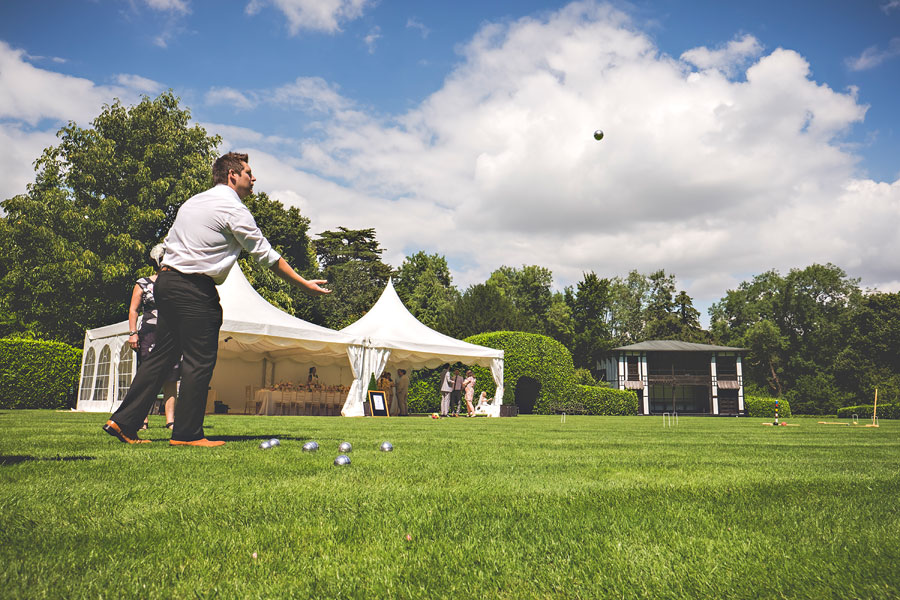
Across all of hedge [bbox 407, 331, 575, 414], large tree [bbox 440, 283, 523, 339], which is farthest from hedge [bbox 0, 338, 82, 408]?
large tree [bbox 440, 283, 523, 339]

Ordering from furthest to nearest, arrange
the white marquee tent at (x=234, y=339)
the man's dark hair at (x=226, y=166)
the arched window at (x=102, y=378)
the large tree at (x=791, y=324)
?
the large tree at (x=791, y=324) → the arched window at (x=102, y=378) → the white marquee tent at (x=234, y=339) → the man's dark hair at (x=226, y=166)

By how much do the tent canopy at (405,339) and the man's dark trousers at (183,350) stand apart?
43.1ft

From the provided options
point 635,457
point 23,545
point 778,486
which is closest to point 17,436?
point 23,545

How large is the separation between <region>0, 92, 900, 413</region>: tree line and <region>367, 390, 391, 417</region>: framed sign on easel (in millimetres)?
14176

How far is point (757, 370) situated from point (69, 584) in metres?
69.1

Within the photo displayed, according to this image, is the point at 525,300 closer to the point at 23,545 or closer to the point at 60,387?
the point at 60,387

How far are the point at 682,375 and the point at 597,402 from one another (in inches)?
896

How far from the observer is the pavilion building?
4872 centimetres

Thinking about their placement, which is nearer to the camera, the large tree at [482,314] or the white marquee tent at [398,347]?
the white marquee tent at [398,347]

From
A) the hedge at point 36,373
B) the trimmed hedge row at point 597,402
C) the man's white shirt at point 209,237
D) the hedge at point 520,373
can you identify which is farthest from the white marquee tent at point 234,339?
the trimmed hedge row at point 597,402

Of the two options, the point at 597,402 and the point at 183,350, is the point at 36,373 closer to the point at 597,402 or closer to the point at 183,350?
the point at 183,350

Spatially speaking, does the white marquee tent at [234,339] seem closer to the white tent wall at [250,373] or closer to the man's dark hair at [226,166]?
the white tent wall at [250,373]

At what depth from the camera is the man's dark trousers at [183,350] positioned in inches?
191

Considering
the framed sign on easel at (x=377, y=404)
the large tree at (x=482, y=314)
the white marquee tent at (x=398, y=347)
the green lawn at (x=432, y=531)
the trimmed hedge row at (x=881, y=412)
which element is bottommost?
the trimmed hedge row at (x=881, y=412)
